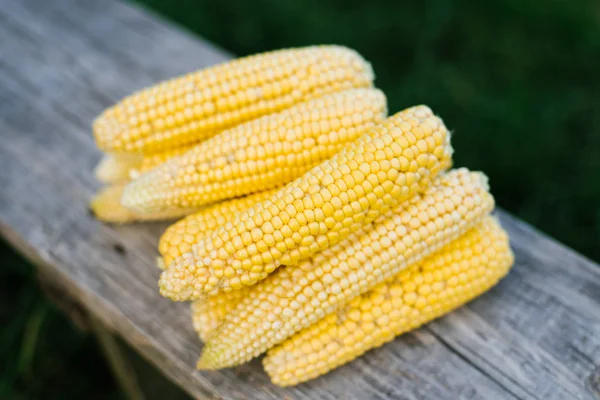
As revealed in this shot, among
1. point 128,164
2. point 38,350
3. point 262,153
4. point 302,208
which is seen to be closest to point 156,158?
point 128,164

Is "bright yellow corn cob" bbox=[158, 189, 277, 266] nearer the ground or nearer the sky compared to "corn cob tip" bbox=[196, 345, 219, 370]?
nearer the sky

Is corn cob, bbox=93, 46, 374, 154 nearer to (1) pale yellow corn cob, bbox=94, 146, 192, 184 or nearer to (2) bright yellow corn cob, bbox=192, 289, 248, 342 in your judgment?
(1) pale yellow corn cob, bbox=94, 146, 192, 184

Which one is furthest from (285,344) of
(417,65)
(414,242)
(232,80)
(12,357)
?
(417,65)

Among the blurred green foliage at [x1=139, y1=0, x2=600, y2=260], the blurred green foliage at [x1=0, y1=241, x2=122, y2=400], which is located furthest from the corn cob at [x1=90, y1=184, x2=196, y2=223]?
the blurred green foliage at [x1=139, y1=0, x2=600, y2=260]

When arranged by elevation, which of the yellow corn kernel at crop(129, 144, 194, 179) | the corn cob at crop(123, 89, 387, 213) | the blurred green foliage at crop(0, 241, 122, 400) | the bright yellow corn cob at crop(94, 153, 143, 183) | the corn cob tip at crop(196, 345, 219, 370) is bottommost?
the blurred green foliage at crop(0, 241, 122, 400)

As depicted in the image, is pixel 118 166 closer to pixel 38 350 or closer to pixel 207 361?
pixel 207 361
